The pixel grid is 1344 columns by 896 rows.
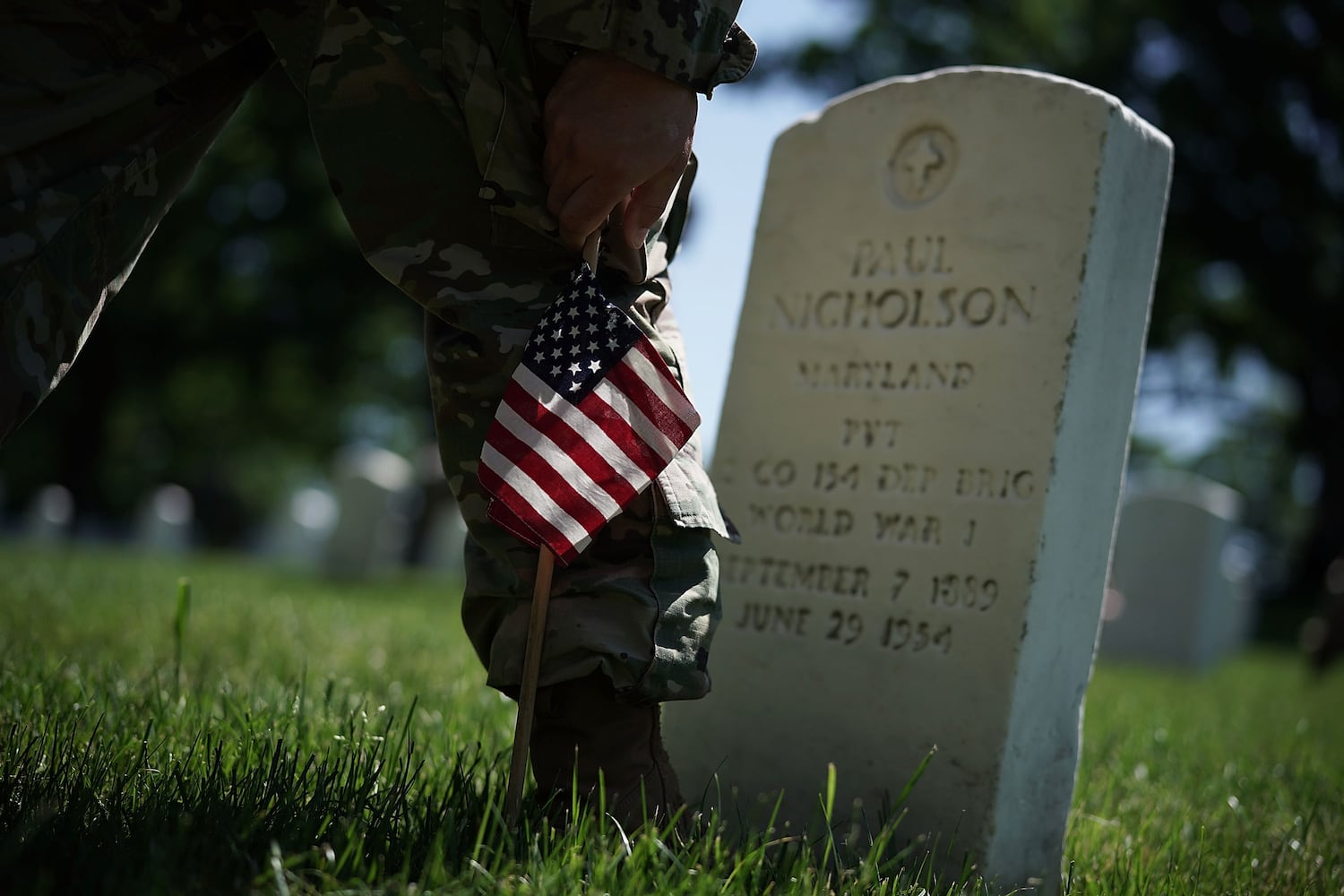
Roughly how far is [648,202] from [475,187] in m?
0.26

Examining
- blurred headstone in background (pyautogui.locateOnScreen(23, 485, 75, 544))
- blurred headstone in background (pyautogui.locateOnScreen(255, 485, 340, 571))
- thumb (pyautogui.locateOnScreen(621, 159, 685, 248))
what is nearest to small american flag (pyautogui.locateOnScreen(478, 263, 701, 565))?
thumb (pyautogui.locateOnScreen(621, 159, 685, 248))

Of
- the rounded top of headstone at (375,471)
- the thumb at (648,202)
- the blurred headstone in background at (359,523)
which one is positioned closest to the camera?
Result: the thumb at (648,202)

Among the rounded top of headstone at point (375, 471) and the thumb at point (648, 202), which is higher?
the thumb at point (648, 202)

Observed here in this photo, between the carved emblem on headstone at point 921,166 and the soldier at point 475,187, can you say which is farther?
the carved emblem on headstone at point 921,166

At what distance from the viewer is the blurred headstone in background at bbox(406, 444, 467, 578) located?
55.0 ft

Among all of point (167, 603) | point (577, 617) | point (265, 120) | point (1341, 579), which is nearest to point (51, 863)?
point (577, 617)

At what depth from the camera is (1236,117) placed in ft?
72.3

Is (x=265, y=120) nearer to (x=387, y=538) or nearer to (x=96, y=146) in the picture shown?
(x=387, y=538)

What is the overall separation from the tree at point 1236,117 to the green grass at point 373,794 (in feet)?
63.3

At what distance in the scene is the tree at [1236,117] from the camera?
2175 cm

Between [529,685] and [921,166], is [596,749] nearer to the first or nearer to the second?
[529,685]

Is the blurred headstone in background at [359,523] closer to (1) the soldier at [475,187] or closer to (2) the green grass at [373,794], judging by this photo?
(2) the green grass at [373,794]

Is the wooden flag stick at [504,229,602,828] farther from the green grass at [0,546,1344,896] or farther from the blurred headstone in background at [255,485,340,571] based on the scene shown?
the blurred headstone in background at [255,485,340,571]

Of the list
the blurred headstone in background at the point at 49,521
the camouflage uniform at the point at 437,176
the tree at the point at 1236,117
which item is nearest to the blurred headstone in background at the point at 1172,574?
the camouflage uniform at the point at 437,176
